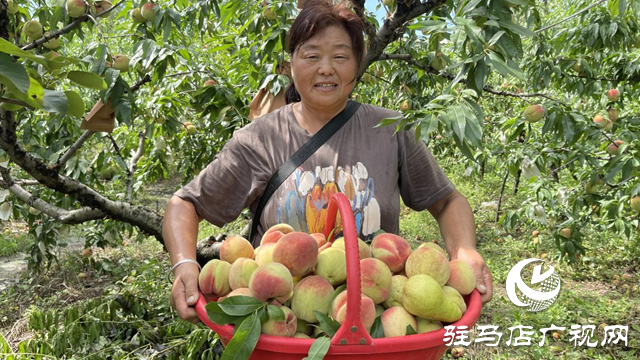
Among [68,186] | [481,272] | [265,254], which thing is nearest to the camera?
[265,254]

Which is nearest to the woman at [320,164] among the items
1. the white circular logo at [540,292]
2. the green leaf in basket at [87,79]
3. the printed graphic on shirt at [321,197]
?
the printed graphic on shirt at [321,197]

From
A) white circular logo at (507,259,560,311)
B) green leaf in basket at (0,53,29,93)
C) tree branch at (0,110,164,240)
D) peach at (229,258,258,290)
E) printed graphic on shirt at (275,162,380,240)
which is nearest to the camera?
green leaf in basket at (0,53,29,93)

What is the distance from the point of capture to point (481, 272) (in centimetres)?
135

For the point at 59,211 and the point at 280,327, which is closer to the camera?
the point at 280,327

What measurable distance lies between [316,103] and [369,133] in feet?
0.67

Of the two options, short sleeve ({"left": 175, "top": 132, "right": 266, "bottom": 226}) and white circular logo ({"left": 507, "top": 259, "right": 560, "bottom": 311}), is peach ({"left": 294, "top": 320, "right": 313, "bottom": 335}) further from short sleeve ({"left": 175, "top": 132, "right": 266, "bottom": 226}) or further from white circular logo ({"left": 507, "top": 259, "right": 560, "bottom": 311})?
white circular logo ({"left": 507, "top": 259, "right": 560, "bottom": 311})

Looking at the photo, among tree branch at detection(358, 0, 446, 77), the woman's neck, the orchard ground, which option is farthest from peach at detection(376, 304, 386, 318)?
the orchard ground

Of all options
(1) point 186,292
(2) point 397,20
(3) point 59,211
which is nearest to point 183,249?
(1) point 186,292

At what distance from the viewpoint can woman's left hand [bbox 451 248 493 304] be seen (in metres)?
1.29

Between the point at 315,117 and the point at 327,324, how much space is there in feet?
2.78

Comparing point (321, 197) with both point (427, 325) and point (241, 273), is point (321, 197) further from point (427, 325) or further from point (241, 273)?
point (427, 325)

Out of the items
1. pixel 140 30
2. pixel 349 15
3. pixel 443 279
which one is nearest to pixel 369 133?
pixel 349 15

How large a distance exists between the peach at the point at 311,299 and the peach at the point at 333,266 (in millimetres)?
43

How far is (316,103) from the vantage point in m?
1.57
